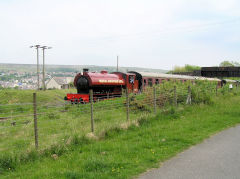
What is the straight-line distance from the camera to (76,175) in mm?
4602

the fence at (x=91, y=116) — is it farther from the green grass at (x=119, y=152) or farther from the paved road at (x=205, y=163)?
the paved road at (x=205, y=163)

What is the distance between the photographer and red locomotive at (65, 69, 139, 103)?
19000 mm

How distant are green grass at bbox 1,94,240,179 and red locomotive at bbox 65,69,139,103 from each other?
9.62 metres

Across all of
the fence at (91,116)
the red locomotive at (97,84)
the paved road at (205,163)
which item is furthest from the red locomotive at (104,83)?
the paved road at (205,163)

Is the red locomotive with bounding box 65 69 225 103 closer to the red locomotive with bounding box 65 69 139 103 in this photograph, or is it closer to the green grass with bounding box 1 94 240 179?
the red locomotive with bounding box 65 69 139 103

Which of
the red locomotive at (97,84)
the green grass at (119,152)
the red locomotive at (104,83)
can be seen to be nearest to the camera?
the green grass at (119,152)

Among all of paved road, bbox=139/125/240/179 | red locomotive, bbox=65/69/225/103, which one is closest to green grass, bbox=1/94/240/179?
paved road, bbox=139/125/240/179

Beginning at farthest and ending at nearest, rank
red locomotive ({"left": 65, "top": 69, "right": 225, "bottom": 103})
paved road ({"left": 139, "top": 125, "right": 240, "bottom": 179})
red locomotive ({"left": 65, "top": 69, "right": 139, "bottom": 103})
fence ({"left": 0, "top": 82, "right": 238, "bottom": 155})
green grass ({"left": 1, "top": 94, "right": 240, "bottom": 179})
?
1. red locomotive ({"left": 65, "top": 69, "right": 225, "bottom": 103})
2. red locomotive ({"left": 65, "top": 69, "right": 139, "bottom": 103})
3. fence ({"left": 0, "top": 82, "right": 238, "bottom": 155})
4. green grass ({"left": 1, "top": 94, "right": 240, "bottom": 179})
5. paved road ({"left": 139, "top": 125, "right": 240, "bottom": 179})

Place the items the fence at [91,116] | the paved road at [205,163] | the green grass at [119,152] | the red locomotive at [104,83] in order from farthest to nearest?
1. the red locomotive at [104,83]
2. the fence at [91,116]
3. the green grass at [119,152]
4. the paved road at [205,163]

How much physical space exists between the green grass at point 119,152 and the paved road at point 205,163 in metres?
0.26

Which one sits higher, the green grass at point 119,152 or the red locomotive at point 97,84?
the red locomotive at point 97,84

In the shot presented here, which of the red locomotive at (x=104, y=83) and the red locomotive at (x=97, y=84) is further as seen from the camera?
the red locomotive at (x=104, y=83)

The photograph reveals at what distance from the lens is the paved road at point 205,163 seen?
4.64 metres

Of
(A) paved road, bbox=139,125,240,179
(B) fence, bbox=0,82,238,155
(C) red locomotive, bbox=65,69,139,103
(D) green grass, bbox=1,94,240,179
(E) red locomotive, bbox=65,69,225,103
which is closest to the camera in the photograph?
(A) paved road, bbox=139,125,240,179
